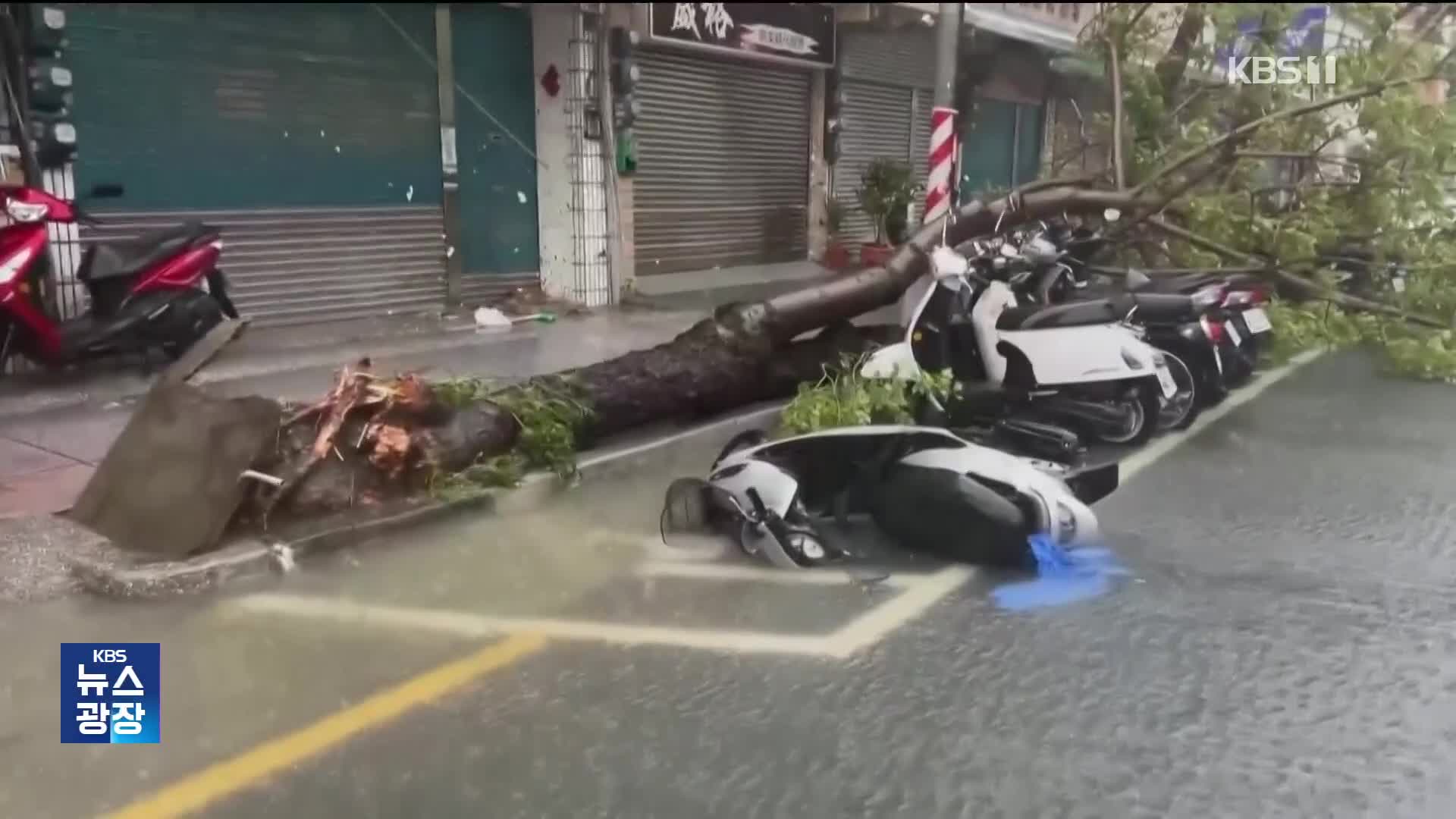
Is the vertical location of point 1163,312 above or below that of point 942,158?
below

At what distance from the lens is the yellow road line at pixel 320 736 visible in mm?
3154

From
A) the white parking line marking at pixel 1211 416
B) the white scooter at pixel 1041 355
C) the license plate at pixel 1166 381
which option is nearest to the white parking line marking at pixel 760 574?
the white parking line marking at pixel 1211 416

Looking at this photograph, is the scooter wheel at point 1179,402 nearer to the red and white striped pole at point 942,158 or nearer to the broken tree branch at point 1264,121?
the broken tree branch at point 1264,121

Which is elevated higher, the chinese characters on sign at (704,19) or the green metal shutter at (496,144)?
the chinese characters on sign at (704,19)

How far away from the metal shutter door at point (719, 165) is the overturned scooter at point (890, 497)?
8096 mm

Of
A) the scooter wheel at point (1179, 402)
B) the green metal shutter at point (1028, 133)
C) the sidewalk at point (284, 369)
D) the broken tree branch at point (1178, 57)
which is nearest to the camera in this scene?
the sidewalk at point (284, 369)

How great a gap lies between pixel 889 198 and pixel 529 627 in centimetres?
1263

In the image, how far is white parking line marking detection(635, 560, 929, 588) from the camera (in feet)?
16.0

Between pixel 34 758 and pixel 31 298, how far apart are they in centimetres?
468

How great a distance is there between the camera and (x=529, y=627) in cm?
439

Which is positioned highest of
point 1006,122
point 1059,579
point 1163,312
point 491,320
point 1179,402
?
point 1006,122

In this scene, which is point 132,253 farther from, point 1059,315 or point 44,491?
point 1059,315

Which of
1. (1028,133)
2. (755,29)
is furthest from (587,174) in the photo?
(1028,133)

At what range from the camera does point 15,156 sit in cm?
763
